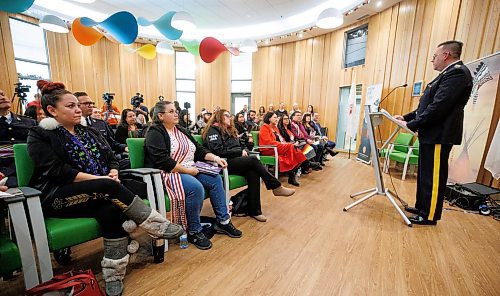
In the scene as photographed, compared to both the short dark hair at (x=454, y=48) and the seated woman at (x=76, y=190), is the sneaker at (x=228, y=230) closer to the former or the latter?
the seated woman at (x=76, y=190)

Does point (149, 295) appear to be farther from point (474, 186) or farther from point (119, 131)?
point (474, 186)

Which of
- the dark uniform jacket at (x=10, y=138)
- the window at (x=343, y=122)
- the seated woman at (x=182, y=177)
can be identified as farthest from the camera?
the window at (x=343, y=122)

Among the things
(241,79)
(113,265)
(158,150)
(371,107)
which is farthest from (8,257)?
(241,79)

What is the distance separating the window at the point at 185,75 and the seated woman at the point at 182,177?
7449 millimetres

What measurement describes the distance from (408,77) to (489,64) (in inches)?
76.7

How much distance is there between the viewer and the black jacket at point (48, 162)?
1.25m

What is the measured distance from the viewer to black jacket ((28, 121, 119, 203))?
1248 mm

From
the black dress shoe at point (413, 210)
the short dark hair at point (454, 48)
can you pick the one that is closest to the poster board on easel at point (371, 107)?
the black dress shoe at point (413, 210)

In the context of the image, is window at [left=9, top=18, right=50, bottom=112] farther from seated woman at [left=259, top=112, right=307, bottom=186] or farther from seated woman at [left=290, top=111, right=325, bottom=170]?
seated woman at [left=290, top=111, right=325, bottom=170]

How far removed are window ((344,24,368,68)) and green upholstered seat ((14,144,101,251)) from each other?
269 inches

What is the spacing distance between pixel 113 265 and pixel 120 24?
459 centimetres

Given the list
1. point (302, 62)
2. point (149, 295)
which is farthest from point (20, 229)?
point (302, 62)

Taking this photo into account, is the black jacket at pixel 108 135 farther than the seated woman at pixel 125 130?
No

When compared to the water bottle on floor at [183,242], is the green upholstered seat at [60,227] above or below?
above
